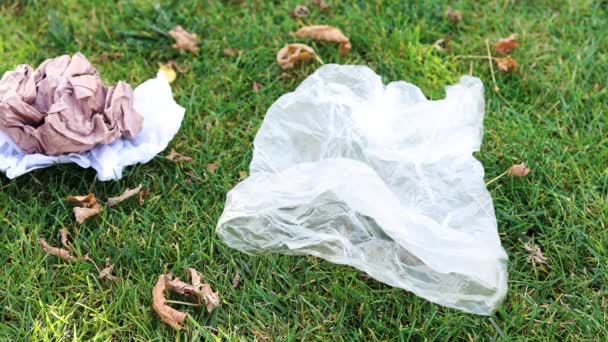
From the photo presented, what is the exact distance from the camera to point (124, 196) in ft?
7.03

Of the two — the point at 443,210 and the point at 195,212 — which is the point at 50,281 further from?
the point at 443,210

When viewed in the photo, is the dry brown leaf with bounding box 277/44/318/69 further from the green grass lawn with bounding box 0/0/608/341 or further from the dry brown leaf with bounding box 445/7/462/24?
the dry brown leaf with bounding box 445/7/462/24

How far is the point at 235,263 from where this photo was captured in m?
1.96

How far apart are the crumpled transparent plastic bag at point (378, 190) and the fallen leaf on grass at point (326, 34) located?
1.35 feet

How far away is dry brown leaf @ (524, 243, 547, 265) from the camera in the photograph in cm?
198

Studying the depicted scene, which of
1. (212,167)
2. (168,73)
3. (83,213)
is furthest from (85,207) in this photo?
(168,73)

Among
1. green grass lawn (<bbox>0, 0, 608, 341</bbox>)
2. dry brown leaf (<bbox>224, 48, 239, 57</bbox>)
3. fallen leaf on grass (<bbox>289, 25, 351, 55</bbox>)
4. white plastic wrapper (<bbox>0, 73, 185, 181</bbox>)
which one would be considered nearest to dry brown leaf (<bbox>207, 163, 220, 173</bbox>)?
green grass lawn (<bbox>0, 0, 608, 341</bbox>)

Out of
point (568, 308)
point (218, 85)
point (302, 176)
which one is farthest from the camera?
point (218, 85)

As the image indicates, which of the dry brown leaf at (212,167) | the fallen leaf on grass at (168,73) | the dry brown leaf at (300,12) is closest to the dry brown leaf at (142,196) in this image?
the dry brown leaf at (212,167)

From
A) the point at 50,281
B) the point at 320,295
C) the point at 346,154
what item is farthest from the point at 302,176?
the point at 50,281

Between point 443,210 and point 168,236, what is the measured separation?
0.83 m

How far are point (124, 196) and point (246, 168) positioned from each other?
16.2 inches

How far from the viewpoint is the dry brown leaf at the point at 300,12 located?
9.38 feet

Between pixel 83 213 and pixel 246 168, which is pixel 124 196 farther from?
pixel 246 168
